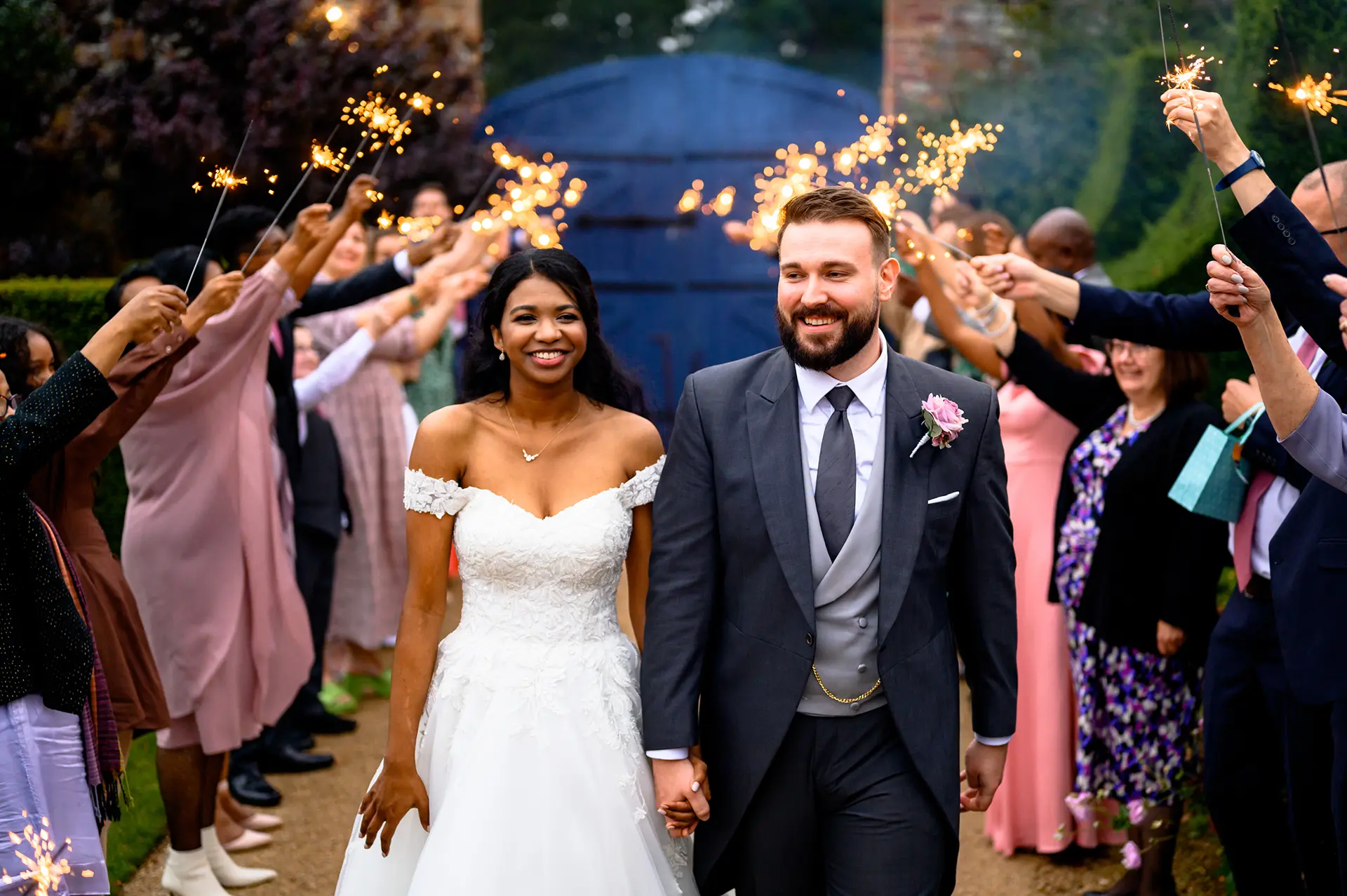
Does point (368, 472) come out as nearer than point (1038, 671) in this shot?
No

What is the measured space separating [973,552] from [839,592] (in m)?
0.33

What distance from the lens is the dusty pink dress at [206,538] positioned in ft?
14.3

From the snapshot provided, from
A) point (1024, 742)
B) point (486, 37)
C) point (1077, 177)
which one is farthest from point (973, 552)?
point (486, 37)

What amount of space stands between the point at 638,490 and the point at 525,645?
18.3 inches

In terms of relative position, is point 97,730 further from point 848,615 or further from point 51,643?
point 848,615

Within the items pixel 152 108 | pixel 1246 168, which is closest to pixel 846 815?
pixel 1246 168

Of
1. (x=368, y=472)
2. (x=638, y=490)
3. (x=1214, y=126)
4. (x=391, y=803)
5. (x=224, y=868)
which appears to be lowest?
(x=224, y=868)

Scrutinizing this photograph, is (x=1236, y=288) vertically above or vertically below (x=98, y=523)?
above

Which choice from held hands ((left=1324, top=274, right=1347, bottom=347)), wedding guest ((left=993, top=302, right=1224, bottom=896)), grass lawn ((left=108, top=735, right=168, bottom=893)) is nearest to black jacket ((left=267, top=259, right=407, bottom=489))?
grass lawn ((left=108, top=735, right=168, bottom=893))

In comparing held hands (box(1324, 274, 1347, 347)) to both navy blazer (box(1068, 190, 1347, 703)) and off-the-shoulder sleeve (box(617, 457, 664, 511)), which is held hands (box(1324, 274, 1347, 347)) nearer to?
navy blazer (box(1068, 190, 1347, 703))

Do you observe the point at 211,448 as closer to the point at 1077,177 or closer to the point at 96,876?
the point at 96,876

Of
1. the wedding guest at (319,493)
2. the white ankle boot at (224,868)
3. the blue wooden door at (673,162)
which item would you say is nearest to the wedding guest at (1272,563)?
the white ankle boot at (224,868)

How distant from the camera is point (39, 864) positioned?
3.02 metres

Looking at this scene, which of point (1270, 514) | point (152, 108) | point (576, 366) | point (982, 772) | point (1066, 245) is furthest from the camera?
point (152, 108)
